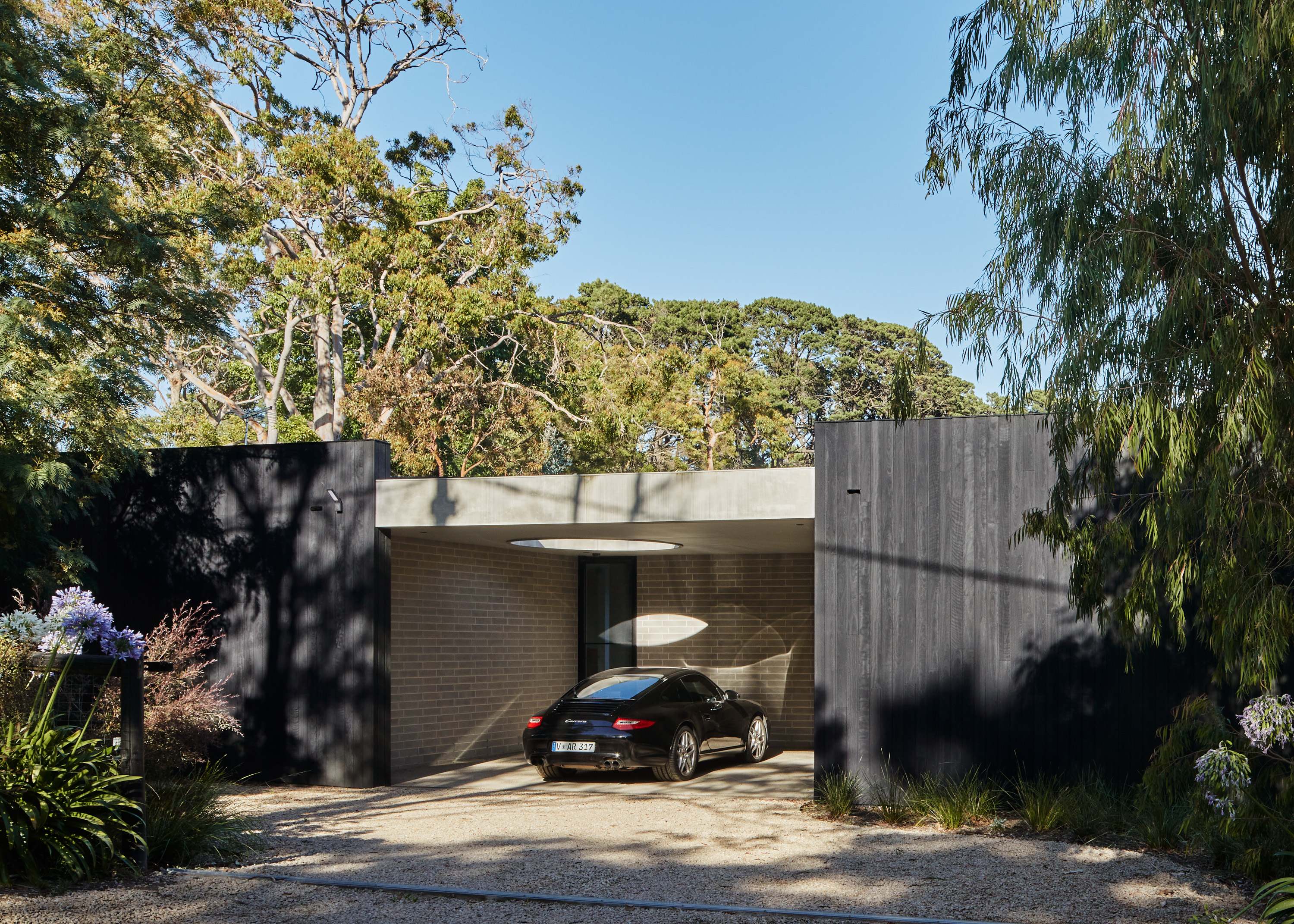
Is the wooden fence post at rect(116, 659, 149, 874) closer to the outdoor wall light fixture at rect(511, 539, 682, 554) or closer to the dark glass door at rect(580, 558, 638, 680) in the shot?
the outdoor wall light fixture at rect(511, 539, 682, 554)

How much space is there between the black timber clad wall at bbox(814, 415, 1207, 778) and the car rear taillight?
214 cm

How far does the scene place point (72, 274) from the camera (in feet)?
41.5

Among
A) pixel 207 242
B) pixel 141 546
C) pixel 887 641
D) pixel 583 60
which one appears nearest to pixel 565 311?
pixel 583 60

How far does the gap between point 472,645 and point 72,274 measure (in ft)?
20.6

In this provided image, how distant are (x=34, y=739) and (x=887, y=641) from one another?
6.75m

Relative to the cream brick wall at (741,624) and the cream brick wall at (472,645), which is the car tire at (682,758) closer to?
the cream brick wall at (472,645)

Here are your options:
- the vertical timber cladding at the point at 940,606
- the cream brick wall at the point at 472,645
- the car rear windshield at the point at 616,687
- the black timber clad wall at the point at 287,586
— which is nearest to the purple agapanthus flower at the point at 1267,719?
the vertical timber cladding at the point at 940,606

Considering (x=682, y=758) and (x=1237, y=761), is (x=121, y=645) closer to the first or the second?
(x=1237, y=761)

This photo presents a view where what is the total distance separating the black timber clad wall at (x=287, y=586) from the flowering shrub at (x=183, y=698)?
0.20 meters

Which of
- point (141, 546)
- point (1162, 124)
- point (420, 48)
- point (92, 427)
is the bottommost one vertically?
point (141, 546)

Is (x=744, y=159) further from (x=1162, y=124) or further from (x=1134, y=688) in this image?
(x=1162, y=124)

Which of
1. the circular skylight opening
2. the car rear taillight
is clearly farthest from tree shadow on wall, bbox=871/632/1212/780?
the circular skylight opening

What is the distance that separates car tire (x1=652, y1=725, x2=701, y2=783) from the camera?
494 inches

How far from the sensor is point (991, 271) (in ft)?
22.9
